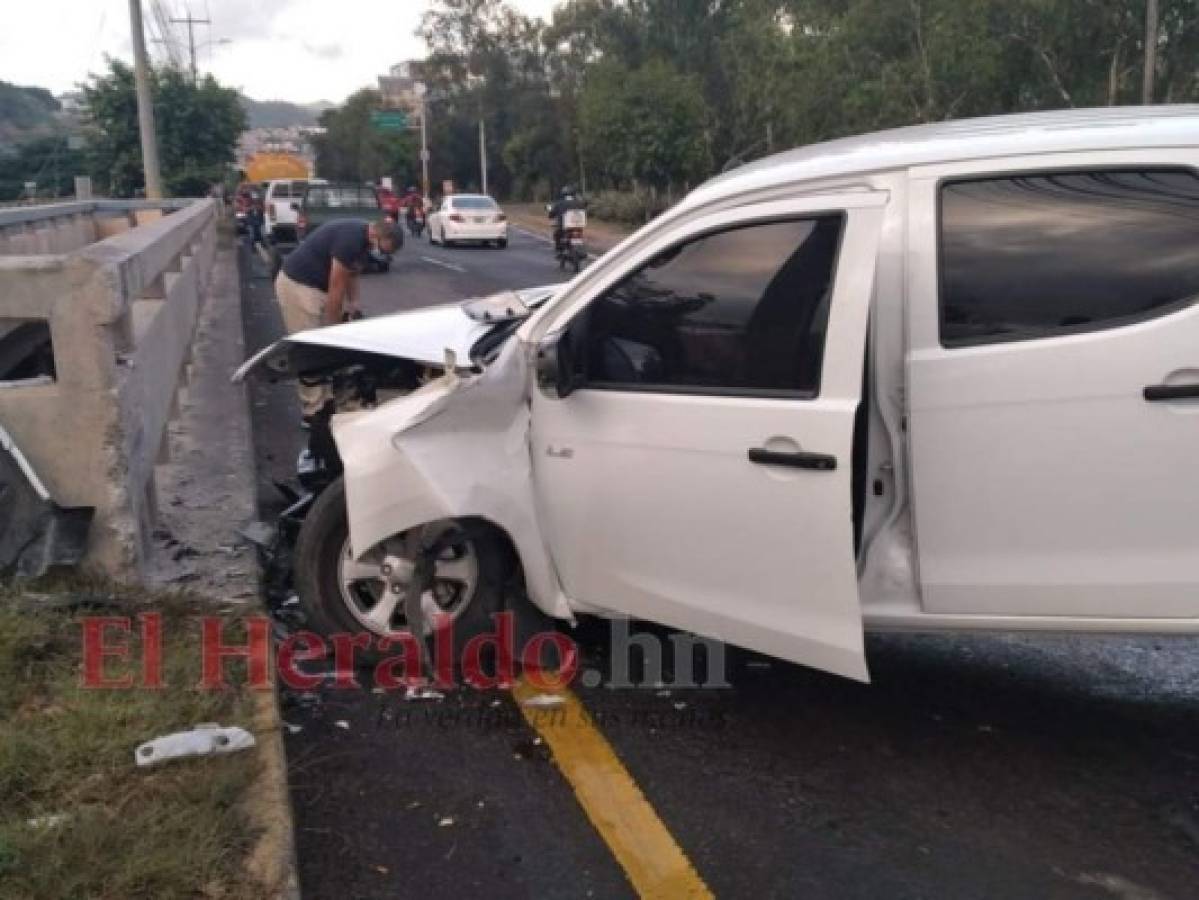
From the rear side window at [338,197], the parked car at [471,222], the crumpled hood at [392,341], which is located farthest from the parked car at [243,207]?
the crumpled hood at [392,341]

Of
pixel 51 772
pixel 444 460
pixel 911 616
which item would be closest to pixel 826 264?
pixel 911 616

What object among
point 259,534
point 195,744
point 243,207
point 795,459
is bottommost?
point 195,744

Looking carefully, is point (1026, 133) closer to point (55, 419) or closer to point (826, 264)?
point (826, 264)

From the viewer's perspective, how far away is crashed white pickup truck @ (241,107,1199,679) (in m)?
3.37

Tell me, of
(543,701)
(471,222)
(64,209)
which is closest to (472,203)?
(471,222)

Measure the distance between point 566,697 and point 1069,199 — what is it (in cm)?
231

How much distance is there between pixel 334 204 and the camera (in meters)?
27.9

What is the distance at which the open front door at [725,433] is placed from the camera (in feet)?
11.3

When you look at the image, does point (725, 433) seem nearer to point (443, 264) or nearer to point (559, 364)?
point (559, 364)

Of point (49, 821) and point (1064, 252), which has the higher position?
point (1064, 252)

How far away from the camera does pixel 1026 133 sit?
356 cm

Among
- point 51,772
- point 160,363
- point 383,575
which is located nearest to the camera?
point 51,772

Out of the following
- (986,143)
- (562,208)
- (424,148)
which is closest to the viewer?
(986,143)

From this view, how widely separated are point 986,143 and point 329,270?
5707 mm
